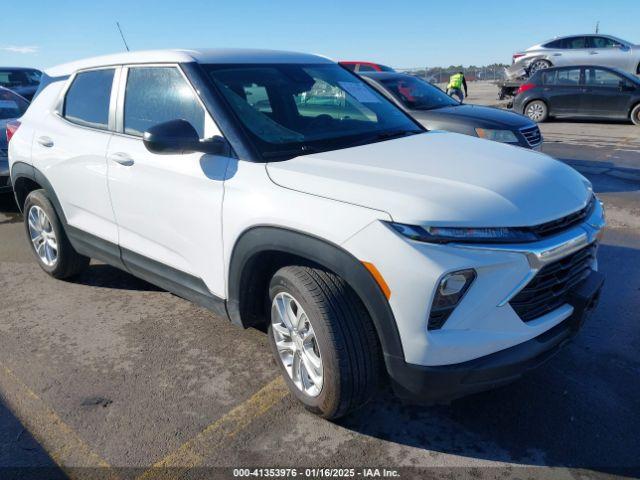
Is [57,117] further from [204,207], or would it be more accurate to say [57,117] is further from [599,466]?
[599,466]

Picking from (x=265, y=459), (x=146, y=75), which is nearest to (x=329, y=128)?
(x=146, y=75)

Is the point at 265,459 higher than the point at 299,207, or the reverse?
the point at 299,207

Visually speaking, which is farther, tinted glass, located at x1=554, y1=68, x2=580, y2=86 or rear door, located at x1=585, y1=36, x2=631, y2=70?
rear door, located at x1=585, y1=36, x2=631, y2=70

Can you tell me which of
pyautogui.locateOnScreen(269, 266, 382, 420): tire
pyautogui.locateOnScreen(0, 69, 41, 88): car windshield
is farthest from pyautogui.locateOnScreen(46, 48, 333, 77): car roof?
pyautogui.locateOnScreen(0, 69, 41, 88): car windshield

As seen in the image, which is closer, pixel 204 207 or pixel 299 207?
pixel 299 207

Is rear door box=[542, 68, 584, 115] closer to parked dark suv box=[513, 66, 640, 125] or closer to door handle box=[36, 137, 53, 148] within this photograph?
parked dark suv box=[513, 66, 640, 125]

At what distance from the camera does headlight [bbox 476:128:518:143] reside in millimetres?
6664

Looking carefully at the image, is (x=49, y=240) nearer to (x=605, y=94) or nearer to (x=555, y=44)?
(x=605, y=94)

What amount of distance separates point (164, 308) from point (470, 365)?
2.61 meters

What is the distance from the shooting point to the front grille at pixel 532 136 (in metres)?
A: 6.75

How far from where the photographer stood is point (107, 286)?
178 inches

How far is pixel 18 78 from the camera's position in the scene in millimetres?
15289

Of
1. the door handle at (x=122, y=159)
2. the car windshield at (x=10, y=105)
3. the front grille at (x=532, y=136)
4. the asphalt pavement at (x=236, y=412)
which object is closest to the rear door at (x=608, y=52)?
the front grille at (x=532, y=136)

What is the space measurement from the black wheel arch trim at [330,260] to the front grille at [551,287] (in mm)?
525
